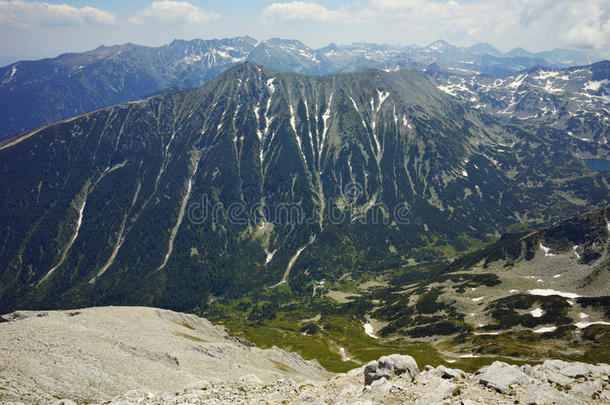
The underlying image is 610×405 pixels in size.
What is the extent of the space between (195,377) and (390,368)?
4286 centimetres

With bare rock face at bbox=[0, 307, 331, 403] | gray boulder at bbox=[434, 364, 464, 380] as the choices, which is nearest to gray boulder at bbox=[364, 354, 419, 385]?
gray boulder at bbox=[434, 364, 464, 380]

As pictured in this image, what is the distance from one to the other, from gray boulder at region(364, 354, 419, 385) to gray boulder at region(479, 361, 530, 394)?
30.7 ft

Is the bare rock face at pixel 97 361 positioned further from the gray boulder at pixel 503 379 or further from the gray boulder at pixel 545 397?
the gray boulder at pixel 545 397

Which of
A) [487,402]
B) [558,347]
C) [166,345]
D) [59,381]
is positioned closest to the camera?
[487,402]

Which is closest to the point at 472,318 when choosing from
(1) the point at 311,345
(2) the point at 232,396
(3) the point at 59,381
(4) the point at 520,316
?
(4) the point at 520,316

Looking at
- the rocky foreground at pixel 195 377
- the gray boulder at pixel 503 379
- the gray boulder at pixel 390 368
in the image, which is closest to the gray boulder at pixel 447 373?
the rocky foreground at pixel 195 377

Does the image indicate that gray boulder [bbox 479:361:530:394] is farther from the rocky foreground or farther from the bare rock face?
the bare rock face

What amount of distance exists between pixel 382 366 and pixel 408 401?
397 inches

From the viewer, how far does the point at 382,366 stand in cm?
4781

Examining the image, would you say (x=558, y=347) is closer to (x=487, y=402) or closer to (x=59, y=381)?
(x=487, y=402)

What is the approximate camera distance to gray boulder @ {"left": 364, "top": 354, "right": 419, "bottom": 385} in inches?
1841

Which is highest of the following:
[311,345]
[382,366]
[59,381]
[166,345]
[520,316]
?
[382,366]

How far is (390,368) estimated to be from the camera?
154ft

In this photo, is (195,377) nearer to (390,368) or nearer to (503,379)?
(390,368)
